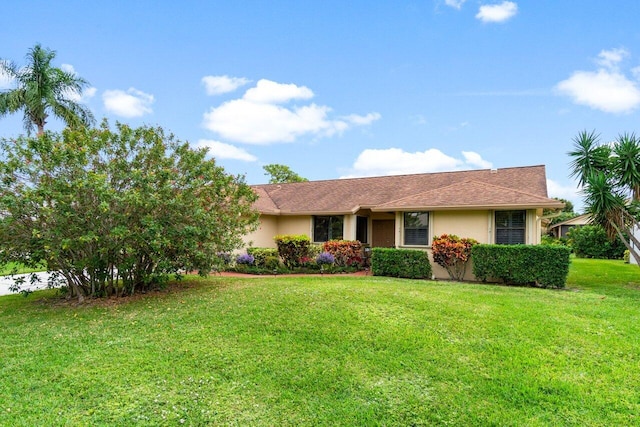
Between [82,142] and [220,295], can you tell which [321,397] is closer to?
[220,295]

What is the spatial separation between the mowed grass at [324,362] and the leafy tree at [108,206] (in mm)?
1170

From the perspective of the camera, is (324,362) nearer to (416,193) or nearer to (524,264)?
(524,264)

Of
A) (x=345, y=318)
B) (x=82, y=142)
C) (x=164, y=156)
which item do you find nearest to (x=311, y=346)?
(x=345, y=318)

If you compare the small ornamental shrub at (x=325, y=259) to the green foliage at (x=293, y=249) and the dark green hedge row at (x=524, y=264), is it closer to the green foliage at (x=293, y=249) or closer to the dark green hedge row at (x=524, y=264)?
the green foliage at (x=293, y=249)

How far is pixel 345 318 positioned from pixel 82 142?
22.0ft

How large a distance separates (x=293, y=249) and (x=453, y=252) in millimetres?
6152

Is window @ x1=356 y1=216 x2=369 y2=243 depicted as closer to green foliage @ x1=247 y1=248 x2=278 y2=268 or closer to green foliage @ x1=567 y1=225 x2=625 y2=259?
green foliage @ x1=247 y1=248 x2=278 y2=268

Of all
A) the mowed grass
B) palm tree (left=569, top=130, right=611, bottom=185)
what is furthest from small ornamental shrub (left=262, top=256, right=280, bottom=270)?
palm tree (left=569, top=130, right=611, bottom=185)

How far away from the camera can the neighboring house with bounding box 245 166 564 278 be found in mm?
12109

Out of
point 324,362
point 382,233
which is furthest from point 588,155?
point 324,362

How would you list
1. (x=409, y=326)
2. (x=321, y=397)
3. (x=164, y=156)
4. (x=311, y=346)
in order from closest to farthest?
(x=321, y=397) → (x=311, y=346) → (x=409, y=326) → (x=164, y=156)

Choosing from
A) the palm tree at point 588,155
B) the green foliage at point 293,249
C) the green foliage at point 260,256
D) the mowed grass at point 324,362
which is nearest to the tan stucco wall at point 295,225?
the green foliage at point 293,249

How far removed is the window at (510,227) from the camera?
12.0 m

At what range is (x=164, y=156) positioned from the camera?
8758mm
